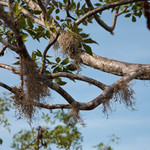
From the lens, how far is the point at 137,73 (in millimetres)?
3184

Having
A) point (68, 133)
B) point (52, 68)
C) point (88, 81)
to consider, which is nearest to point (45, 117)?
point (68, 133)

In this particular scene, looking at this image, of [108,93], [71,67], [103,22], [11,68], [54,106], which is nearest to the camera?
[108,93]

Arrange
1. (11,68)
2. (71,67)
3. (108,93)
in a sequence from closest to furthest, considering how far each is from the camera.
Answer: (108,93), (11,68), (71,67)

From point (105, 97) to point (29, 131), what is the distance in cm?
353

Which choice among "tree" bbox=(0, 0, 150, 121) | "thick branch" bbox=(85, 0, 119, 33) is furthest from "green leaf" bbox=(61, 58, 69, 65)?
"thick branch" bbox=(85, 0, 119, 33)

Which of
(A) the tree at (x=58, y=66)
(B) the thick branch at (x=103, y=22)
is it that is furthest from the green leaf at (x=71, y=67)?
(B) the thick branch at (x=103, y=22)

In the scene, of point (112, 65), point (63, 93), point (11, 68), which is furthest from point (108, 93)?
point (11, 68)

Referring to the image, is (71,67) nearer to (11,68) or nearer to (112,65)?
(112,65)

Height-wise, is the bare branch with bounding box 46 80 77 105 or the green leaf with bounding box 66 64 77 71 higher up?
the green leaf with bounding box 66 64 77 71

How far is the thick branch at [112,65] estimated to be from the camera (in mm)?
3299

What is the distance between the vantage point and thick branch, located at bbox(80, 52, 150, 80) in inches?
130

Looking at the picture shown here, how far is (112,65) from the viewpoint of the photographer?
341 centimetres

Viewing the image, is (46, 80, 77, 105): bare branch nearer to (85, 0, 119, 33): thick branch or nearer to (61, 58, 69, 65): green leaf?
(61, 58, 69, 65): green leaf

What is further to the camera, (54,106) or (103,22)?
(103,22)
